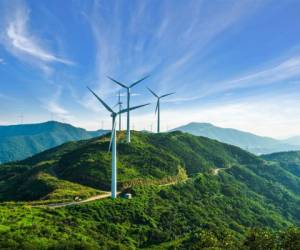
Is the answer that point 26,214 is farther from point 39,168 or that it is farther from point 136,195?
point 39,168

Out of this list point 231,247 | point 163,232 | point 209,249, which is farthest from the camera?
point 163,232

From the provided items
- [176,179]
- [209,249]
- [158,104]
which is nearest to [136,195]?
[176,179]

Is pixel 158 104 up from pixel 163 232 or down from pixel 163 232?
up

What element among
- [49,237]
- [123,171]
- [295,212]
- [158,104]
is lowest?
[295,212]

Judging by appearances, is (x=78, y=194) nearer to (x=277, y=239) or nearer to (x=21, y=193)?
(x=21, y=193)

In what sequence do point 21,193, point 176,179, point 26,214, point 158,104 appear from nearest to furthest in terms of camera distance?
1. point 26,214
2. point 21,193
3. point 176,179
4. point 158,104

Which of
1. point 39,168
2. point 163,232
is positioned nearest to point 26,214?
point 163,232

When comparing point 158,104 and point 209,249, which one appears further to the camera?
point 158,104
